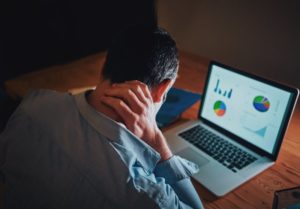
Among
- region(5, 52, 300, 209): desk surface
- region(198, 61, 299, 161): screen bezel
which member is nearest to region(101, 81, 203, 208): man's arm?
region(5, 52, 300, 209): desk surface

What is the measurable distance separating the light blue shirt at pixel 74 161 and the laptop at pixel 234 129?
36cm

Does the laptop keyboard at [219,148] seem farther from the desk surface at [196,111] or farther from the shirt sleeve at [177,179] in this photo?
the shirt sleeve at [177,179]

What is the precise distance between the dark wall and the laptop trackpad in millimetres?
1143

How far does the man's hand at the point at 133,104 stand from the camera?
743mm

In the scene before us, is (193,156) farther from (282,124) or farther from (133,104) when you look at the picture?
(133,104)

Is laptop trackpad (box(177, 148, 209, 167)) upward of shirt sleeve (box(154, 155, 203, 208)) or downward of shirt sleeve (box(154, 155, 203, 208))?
Result: downward

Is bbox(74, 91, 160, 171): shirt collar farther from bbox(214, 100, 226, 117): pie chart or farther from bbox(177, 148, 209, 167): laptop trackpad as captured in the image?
bbox(214, 100, 226, 117): pie chart

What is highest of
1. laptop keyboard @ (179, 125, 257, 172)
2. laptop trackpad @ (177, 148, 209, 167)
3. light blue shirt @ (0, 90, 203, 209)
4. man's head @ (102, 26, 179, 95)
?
man's head @ (102, 26, 179, 95)

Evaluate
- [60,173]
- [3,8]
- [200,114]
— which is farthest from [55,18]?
[60,173]

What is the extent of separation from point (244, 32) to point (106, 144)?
137 centimetres

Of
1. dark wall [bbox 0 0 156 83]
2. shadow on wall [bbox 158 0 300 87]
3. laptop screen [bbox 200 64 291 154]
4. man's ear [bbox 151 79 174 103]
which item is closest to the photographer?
man's ear [bbox 151 79 174 103]

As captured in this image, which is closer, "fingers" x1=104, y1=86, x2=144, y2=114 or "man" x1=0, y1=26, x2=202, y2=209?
"man" x1=0, y1=26, x2=202, y2=209

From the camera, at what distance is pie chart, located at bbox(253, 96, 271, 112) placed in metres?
1.08

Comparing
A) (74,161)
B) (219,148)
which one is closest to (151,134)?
(74,161)
